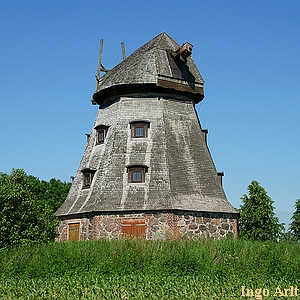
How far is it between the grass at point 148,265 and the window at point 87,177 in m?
6.41

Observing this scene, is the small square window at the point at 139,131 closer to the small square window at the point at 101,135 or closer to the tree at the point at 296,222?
the small square window at the point at 101,135

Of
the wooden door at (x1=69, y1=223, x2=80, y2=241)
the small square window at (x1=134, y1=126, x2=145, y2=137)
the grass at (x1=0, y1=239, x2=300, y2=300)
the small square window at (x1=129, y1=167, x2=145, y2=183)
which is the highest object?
the small square window at (x1=134, y1=126, x2=145, y2=137)

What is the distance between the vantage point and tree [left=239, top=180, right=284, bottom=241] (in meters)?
30.9

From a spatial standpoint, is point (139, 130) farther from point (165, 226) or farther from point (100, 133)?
point (165, 226)

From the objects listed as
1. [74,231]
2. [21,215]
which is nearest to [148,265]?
[21,215]

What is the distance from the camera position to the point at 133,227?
22.5 meters

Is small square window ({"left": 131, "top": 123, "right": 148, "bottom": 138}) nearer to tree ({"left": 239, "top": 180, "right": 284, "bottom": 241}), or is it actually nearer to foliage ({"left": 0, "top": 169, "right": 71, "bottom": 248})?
foliage ({"left": 0, "top": 169, "right": 71, "bottom": 248})

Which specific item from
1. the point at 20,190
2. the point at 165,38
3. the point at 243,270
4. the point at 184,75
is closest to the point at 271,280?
the point at 243,270

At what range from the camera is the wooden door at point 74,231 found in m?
24.1

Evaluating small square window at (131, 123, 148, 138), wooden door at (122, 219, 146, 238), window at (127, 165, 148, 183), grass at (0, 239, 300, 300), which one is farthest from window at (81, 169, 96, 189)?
grass at (0, 239, 300, 300)

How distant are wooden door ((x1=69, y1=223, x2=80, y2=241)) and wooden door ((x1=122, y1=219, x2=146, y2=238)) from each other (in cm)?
278

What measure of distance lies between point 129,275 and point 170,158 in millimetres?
8973

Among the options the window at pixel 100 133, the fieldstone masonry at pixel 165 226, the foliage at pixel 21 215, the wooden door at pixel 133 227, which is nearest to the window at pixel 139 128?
the window at pixel 100 133

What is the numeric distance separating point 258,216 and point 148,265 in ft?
51.9
